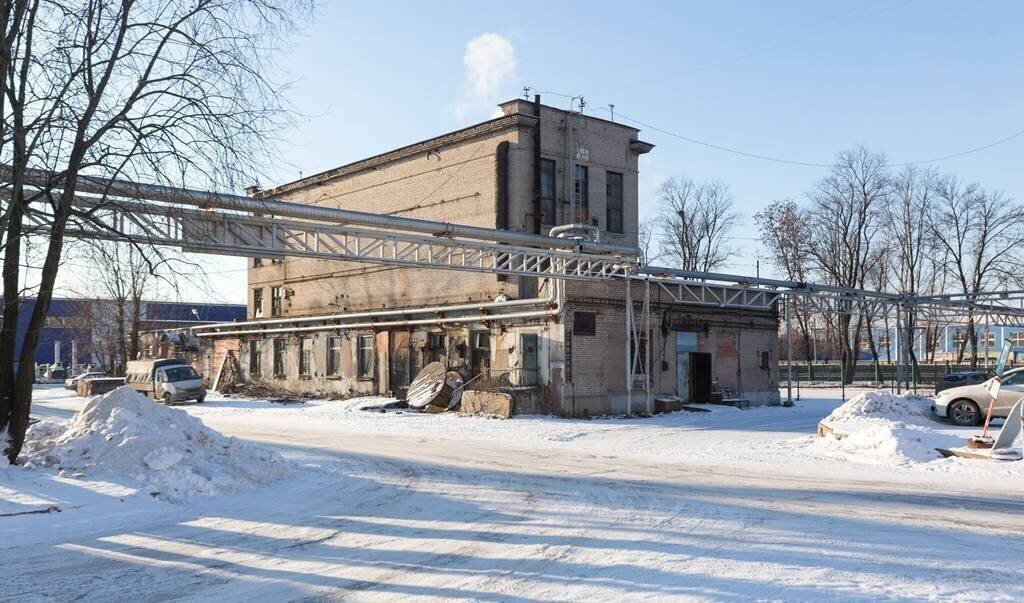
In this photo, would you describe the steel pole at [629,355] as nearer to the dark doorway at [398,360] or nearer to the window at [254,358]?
the dark doorway at [398,360]

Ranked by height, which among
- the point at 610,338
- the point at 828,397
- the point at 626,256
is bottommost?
the point at 828,397

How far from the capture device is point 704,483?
42.3 feet

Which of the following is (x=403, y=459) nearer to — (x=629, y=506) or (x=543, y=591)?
(x=629, y=506)

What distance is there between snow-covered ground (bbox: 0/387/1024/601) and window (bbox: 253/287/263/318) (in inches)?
1273

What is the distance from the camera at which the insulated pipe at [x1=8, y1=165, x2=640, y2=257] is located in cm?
1138

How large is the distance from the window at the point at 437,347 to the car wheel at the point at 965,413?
17187mm

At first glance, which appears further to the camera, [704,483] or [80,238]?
[704,483]

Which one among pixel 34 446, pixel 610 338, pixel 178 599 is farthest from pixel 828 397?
pixel 178 599

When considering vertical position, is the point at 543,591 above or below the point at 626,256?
below

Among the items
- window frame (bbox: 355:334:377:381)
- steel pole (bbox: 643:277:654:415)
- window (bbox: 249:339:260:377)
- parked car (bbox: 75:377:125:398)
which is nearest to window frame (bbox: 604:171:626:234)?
steel pole (bbox: 643:277:654:415)

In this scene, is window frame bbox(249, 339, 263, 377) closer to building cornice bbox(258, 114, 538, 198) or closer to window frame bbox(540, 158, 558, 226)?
building cornice bbox(258, 114, 538, 198)

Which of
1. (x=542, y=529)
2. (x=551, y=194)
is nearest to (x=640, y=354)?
(x=551, y=194)

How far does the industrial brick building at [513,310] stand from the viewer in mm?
27266

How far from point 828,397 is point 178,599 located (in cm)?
3745
